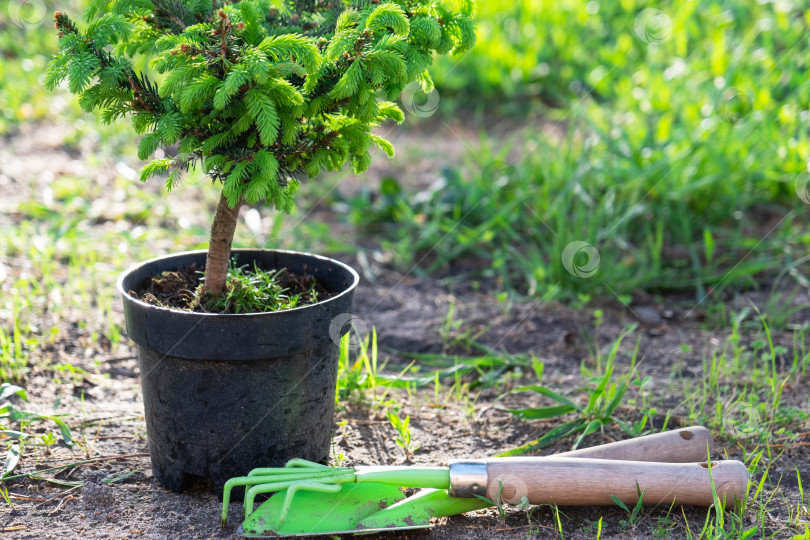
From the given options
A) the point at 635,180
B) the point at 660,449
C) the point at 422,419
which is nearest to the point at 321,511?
the point at 422,419

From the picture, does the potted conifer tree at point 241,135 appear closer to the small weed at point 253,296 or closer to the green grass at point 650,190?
the small weed at point 253,296

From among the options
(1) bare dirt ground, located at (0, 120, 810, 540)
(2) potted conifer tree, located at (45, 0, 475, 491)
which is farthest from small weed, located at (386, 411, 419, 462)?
(2) potted conifer tree, located at (45, 0, 475, 491)

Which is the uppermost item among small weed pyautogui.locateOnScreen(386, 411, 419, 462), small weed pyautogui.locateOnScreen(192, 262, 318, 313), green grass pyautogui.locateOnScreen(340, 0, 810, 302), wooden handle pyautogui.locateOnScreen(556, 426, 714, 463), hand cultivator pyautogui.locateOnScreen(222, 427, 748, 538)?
green grass pyautogui.locateOnScreen(340, 0, 810, 302)

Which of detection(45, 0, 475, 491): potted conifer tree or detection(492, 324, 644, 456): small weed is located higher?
detection(45, 0, 475, 491): potted conifer tree

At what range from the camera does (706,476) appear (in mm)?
1692

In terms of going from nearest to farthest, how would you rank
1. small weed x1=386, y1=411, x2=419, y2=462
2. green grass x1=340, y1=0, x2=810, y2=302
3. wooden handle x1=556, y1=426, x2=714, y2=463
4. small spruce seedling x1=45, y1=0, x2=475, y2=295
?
small spruce seedling x1=45, y1=0, x2=475, y2=295 → wooden handle x1=556, y1=426, x2=714, y2=463 → small weed x1=386, y1=411, x2=419, y2=462 → green grass x1=340, y1=0, x2=810, y2=302

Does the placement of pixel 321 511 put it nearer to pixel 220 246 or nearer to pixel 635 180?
pixel 220 246

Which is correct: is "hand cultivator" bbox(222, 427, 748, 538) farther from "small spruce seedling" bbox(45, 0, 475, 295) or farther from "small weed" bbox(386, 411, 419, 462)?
"small spruce seedling" bbox(45, 0, 475, 295)

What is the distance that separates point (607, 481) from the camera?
166cm

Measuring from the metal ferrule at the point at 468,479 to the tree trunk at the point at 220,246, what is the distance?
2.41ft

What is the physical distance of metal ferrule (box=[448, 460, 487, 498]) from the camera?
1633 millimetres

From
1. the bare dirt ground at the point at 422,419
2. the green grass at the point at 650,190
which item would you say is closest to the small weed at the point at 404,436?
the bare dirt ground at the point at 422,419

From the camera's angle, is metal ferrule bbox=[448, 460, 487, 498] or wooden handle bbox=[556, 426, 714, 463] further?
wooden handle bbox=[556, 426, 714, 463]

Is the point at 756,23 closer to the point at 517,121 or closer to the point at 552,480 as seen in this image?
the point at 517,121
